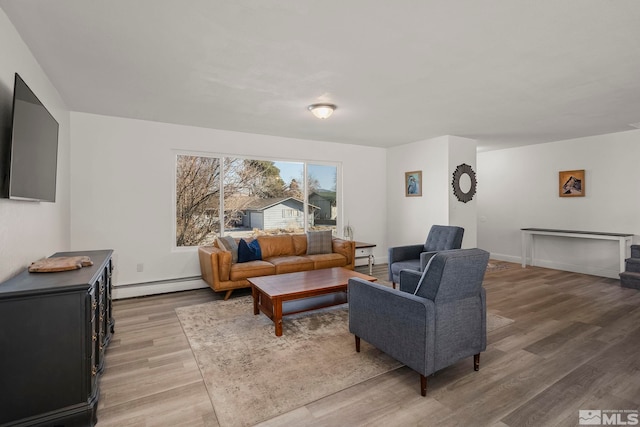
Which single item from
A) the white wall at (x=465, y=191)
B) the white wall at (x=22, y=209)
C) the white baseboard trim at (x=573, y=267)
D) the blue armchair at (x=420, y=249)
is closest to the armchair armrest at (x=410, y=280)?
the blue armchair at (x=420, y=249)

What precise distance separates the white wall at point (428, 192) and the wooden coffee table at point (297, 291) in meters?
2.53

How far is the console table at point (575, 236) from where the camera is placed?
511 cm

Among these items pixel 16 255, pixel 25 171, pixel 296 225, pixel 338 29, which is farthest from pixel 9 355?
pixel 296 225

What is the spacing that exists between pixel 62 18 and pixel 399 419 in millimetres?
3298

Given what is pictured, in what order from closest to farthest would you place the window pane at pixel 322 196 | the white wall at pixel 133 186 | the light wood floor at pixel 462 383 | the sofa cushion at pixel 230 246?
the light wood floor at pixel 462 383, the white wall at pixel 133 186, the sofa cushion at pixel 230 246, the window pane at pixel 322 196

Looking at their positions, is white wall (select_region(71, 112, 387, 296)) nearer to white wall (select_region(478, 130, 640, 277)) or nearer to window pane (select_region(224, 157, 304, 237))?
window pane (select_region(224, 157, 304, 237))

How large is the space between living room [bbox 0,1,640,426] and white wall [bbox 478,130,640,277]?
2cm

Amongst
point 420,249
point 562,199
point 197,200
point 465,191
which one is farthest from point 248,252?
point 562,199

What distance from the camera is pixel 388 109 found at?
4.02m

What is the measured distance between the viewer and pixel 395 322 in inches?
90.4

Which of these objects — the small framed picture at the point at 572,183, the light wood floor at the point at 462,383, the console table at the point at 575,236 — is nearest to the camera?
the light wood floor at the point at 462,383

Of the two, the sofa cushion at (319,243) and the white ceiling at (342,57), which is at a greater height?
the white ceiling at (342,57)

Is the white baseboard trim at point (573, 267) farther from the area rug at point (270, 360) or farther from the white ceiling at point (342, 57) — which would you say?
the area rug at point (270, 360)

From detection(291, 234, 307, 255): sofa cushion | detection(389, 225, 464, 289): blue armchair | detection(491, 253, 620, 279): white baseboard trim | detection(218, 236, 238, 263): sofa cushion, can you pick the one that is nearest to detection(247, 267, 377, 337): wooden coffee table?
detection(389, 225, 464, 289): blue armchair
